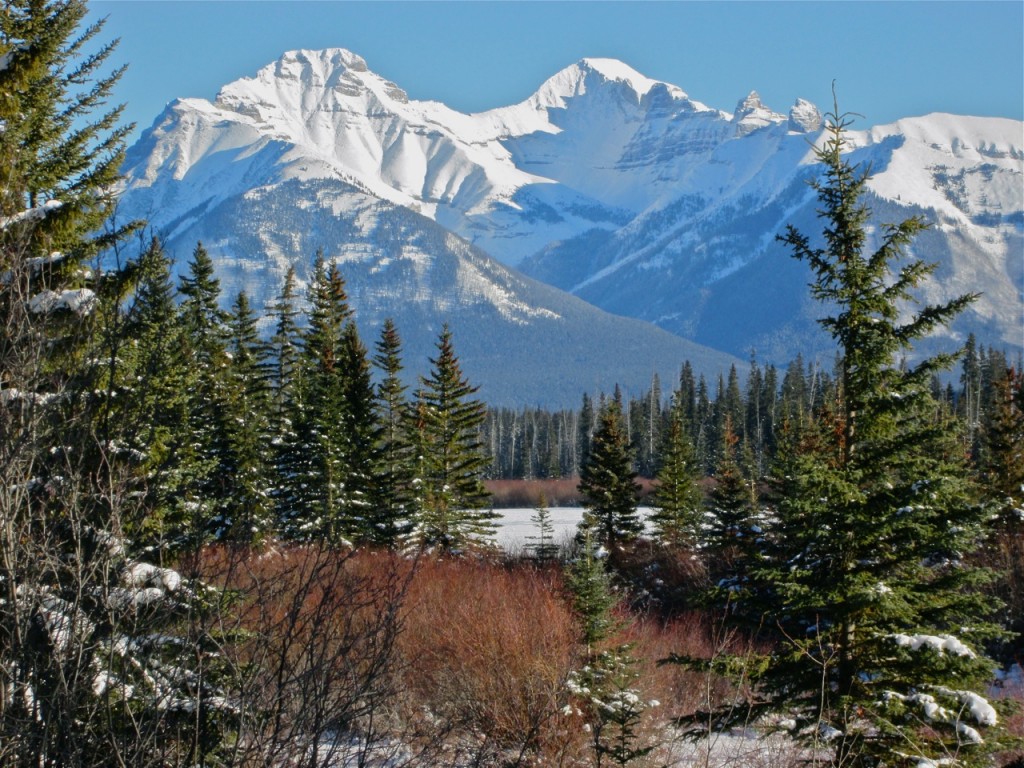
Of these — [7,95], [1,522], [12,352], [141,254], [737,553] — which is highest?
[7,95]

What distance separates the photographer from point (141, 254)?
791cm

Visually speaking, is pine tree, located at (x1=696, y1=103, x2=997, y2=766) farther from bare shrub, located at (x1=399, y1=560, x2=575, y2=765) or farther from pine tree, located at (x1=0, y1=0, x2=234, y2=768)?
pine tree, located at (x1=0, y1=0, x2=234, y2=768)

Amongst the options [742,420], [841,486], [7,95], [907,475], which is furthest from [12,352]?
[742,420]

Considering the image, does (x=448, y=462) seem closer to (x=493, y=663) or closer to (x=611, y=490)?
(x=611, y=490)

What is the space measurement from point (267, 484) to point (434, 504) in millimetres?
5784

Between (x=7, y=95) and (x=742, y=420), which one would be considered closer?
(x=7, y=95)

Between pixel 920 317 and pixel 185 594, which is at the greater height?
pixel 920 317

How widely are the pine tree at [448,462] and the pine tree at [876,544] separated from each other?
69.7 feet

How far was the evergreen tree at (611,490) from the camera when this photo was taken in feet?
118

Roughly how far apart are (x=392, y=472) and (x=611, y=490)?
328 inches

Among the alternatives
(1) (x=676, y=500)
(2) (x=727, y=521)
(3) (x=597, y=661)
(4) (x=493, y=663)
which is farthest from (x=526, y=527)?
(3) (x=597, y=661)

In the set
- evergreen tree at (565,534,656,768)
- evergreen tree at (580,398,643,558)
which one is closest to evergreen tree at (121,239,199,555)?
evergreen tree at (565,534,656,768)

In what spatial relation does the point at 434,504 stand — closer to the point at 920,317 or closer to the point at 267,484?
the point at 267,484

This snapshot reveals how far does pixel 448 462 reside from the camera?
32.9 m
